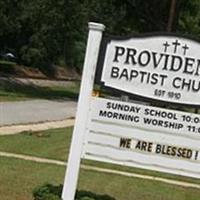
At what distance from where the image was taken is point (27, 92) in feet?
138

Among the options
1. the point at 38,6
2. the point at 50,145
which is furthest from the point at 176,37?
the point at 38,6

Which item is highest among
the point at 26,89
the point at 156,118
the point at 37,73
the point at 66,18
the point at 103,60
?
the point at 66,18

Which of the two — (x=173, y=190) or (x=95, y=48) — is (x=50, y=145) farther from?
(x=95, y=48)

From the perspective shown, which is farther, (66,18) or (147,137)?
(66,18)

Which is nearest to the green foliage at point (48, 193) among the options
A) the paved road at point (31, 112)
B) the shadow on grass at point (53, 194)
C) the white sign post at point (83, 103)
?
the shadow on grass at point (53, 194)

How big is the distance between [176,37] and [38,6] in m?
33.7

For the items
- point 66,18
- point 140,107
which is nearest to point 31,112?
point 66,18

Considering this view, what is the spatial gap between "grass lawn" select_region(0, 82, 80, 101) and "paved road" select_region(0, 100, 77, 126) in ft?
4.64

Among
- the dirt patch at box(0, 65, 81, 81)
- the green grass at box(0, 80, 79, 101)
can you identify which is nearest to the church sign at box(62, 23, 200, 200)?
the green grass at box(0, 80, 79, 101)

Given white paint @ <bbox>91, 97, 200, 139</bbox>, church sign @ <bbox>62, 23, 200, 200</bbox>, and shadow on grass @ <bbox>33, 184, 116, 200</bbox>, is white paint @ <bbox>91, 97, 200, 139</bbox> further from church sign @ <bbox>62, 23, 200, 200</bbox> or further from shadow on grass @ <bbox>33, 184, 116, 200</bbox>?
shadow on grass @ <bbox>33, 184, 116, 200</bbox>

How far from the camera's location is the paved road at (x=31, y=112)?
24138 mm

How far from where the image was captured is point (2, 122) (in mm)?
22047

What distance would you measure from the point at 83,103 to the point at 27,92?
3394 centimetres

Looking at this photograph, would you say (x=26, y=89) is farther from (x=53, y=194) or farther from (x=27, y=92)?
(x=53, y=194)
